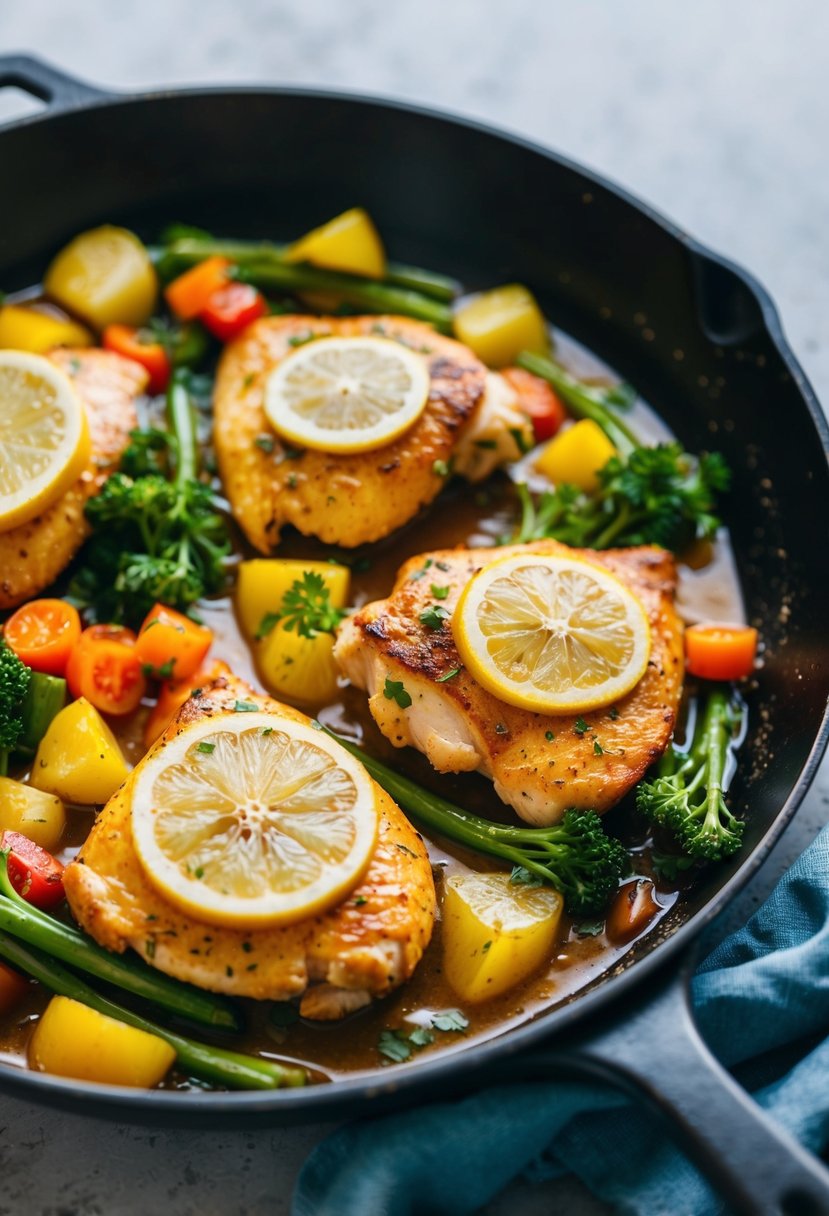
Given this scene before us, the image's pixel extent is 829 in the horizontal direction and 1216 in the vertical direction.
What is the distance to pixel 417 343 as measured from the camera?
4828 millimetres

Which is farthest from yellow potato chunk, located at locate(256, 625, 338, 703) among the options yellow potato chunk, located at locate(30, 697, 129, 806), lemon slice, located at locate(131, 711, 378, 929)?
yellow potato chunk, located at locate(30, 697, 129, 806)

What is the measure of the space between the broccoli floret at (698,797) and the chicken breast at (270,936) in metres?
0.82

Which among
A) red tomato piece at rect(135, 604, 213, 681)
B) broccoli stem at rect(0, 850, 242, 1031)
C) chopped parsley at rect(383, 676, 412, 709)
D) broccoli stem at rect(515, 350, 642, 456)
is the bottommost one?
broccoli stem at rect(0, 850, 242, 1031)

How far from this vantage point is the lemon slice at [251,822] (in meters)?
3.46

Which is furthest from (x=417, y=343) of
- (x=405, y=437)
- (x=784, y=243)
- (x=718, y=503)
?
(x=784, y=243)

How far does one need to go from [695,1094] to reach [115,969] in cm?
162

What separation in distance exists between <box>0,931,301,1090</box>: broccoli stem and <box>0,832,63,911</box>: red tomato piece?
0.14m

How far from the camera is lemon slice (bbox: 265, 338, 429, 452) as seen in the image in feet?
14.6

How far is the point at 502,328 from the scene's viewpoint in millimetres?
5117

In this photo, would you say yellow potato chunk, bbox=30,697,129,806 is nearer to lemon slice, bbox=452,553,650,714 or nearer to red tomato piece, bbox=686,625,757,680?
lemon slice, bbox=452,553,650,714

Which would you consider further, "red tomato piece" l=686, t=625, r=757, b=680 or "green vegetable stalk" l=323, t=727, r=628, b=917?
"red tomato piece" l=686, t=625, r=757, b=680

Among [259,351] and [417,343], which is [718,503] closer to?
[417,343]

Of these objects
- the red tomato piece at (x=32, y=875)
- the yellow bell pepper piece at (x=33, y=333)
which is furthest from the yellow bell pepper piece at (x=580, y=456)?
the red tomato piece at (x=32, y=875)

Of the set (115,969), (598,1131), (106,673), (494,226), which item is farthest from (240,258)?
(598,1131)
